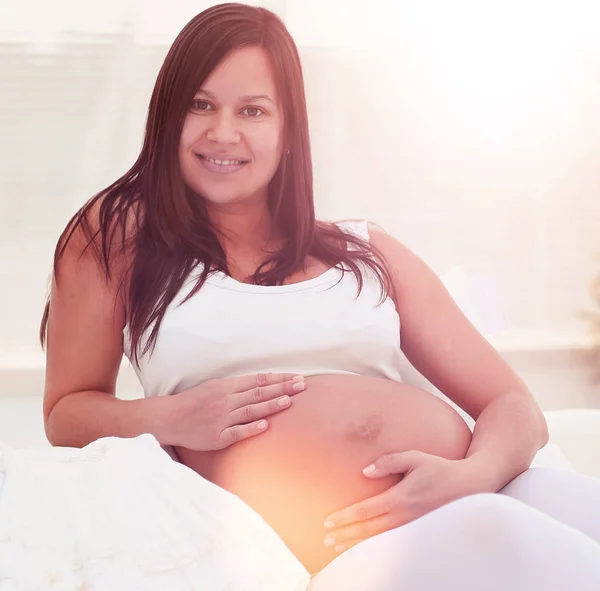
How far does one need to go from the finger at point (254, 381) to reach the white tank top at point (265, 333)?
0.21ft

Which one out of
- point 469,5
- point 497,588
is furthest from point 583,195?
point 497,588

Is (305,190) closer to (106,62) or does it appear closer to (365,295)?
(365,295)

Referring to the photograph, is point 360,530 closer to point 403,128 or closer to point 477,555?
point 477,555

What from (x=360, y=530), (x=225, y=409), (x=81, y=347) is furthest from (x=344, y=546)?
(x=81, y=347)

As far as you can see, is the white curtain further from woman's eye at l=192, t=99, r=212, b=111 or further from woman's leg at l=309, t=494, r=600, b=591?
woman's leg at l=309, t=494, r=600, b=591

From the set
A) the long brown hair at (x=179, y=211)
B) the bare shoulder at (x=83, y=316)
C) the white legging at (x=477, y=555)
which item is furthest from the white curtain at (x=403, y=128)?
the white legging at (x=477, y=555)

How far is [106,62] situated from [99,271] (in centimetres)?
150

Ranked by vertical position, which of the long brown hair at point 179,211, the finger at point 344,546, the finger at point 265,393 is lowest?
the finger at point 344,546

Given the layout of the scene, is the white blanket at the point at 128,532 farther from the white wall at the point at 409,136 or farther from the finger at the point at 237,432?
the white wall at the point at 409,136

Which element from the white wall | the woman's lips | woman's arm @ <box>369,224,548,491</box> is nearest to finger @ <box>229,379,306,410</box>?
woman's arm @ <box>369,224,548,491</box>

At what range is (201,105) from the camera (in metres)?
1.32

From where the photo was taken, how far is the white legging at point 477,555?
748 mm

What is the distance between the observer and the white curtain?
2.54m

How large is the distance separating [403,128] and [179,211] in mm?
1547
